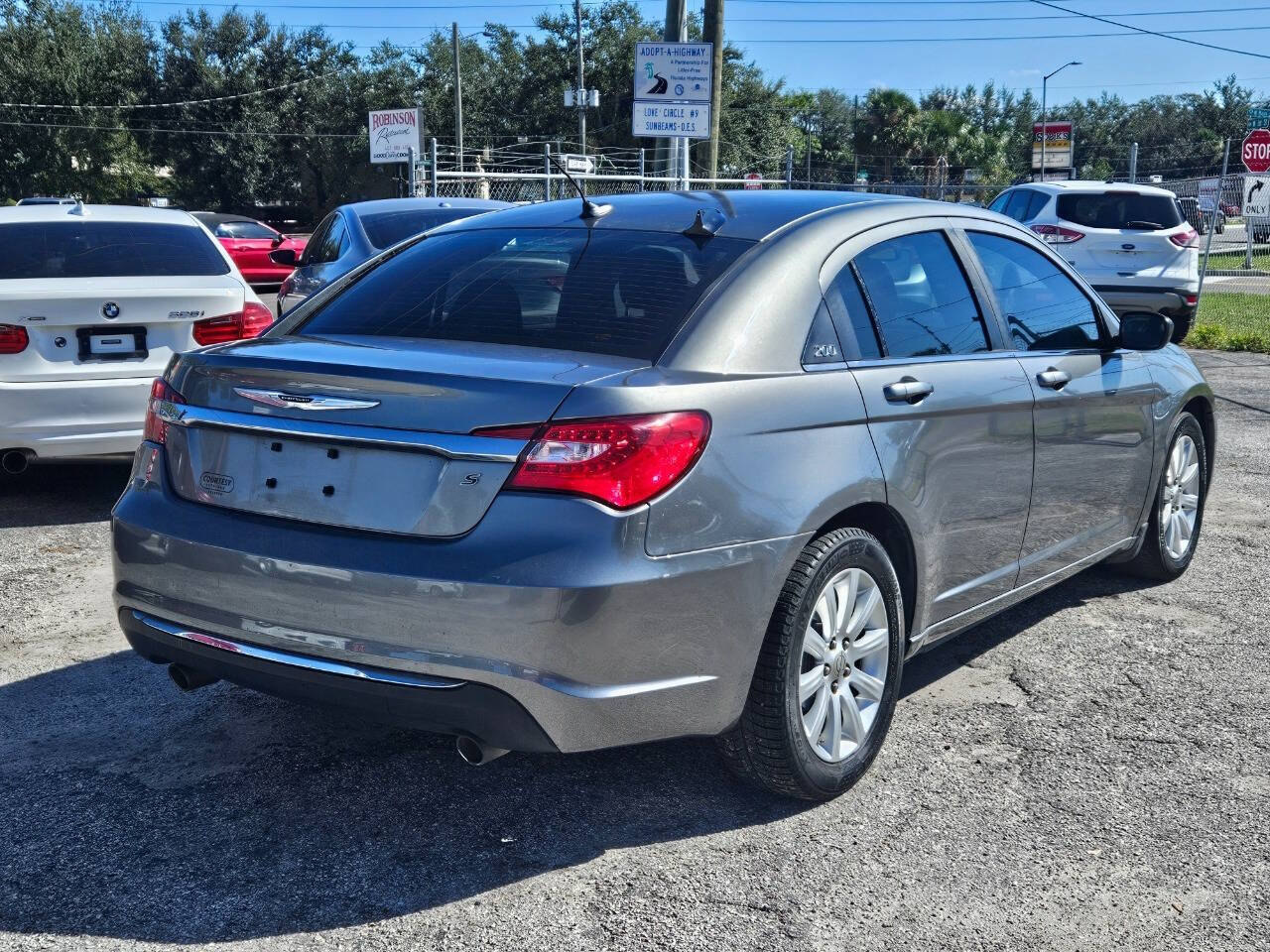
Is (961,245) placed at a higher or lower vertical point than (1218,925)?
higher

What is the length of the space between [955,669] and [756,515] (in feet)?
6.01

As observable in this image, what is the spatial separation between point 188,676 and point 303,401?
856 millimetres

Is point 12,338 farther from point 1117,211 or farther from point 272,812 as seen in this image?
point 1117,211

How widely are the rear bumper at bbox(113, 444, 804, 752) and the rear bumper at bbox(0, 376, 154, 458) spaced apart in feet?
12.1

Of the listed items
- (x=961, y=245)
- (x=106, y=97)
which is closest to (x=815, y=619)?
(x=961, y=245)

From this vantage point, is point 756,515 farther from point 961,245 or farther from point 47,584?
point 47,584

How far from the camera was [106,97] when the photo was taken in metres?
50.2

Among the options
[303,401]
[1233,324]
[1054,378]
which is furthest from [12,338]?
[1233,324]

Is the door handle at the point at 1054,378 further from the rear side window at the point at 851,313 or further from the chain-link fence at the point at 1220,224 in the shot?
the chain-link fence at the point at 1220,224

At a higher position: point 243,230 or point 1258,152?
point 1258,152

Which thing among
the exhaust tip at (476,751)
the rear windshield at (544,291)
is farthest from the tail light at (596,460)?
the exhaust tip at (476,751)

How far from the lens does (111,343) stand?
22.2 ft

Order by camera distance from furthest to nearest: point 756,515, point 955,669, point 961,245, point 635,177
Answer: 1. point 635,177
2. point 955,669
3. point 961,245
4. point 756,515

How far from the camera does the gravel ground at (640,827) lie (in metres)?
2.97
